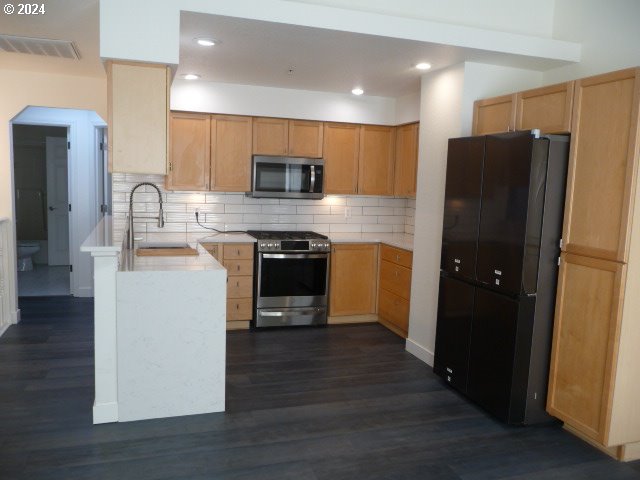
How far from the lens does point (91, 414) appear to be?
3.28 meters

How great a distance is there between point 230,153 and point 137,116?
87.4 inches

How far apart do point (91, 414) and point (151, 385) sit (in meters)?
0.45

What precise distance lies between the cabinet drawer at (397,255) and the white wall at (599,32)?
1966mm

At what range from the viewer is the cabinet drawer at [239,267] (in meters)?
5.18

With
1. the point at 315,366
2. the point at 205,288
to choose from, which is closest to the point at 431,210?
the point at 315,366

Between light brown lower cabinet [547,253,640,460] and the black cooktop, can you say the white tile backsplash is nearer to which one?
the black cooktop

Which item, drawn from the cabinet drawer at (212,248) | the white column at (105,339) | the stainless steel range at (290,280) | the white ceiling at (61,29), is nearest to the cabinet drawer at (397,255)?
the stainless steel range at (290,280)

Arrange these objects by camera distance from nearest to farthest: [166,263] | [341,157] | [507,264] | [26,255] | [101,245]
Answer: [101,245] → [507,264] → [166,263] → [341,157] → [26,255]

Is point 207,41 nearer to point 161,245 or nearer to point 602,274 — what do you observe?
point 161,245

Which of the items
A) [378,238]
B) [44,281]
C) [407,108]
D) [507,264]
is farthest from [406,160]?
[44,281]

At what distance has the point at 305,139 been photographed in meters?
5.59

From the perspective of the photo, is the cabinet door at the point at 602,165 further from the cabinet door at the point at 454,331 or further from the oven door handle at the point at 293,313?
the oven door handle at the point at 293,313

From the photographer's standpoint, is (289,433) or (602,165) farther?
(289,433)

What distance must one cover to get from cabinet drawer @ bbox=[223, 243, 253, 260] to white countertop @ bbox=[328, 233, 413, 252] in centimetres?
87
